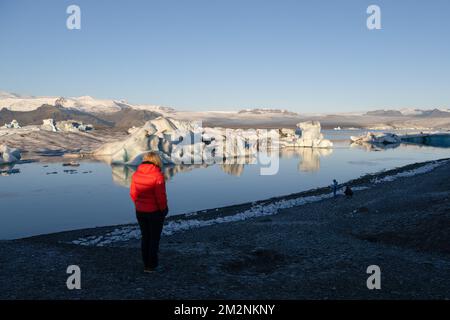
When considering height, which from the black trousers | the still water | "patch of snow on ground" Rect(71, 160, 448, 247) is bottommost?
the still water

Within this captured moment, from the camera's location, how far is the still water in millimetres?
18859

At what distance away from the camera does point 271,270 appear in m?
7.75

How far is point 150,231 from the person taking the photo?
702 centimetres

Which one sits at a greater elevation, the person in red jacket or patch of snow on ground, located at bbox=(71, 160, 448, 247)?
the person in red jacket

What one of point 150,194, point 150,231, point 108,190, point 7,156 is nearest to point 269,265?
point 150,231

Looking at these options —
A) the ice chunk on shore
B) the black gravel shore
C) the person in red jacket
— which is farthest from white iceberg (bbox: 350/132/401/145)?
the person in red jacket

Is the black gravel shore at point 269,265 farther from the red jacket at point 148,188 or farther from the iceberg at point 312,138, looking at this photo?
the iceberg at point 312,138

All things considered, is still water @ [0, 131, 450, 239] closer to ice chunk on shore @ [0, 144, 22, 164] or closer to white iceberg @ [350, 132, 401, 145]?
ice chunk on shore @ [0, 144, 22, 164]

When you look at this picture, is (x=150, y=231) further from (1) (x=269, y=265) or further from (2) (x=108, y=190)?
(2) (x=108, y=190)

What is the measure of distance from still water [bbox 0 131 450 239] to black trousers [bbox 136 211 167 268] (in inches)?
426

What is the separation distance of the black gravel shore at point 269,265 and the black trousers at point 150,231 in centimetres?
Result: 29

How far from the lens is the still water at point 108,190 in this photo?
1886cm

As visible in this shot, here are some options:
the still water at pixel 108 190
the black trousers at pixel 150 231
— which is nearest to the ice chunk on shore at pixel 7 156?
the still water at pixel 108 190

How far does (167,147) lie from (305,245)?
36.4 m
